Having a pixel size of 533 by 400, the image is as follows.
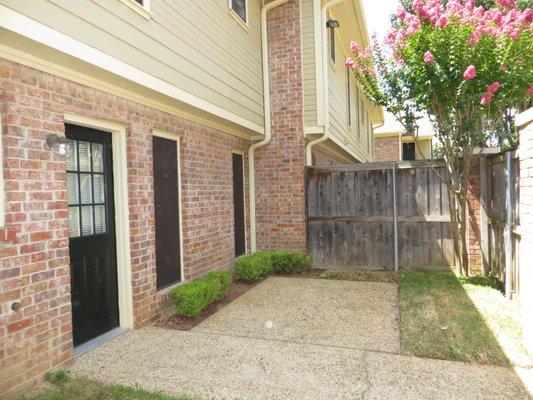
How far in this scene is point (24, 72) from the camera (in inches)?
A: 119

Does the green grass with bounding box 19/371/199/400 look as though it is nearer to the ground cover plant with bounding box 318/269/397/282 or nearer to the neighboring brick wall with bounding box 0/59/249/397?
the neighboring brick wall with bounding box 0/59/249/397

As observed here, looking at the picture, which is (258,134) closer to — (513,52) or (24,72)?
(513,52)

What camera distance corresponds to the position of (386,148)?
2086 cm

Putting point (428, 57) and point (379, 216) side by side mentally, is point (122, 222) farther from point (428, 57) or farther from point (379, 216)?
point (379, 216)

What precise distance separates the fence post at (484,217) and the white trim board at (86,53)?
4349 millimetres

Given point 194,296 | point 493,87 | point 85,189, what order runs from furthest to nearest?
point 493,87, point 194,296, point 85,189

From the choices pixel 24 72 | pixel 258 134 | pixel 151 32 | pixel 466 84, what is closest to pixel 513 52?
pixel 466 84

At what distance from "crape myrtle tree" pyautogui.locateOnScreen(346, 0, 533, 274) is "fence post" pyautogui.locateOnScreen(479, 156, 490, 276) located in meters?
0.27

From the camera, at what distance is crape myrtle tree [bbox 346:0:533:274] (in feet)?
17.2

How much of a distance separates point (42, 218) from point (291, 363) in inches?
94.1

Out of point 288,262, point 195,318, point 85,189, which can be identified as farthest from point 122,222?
point 288,262

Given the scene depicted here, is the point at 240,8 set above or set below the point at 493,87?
above

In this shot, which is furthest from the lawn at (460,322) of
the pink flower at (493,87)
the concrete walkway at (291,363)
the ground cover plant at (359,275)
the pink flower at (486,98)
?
the pink flower at (493,87)

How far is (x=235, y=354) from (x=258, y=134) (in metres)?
4.55
